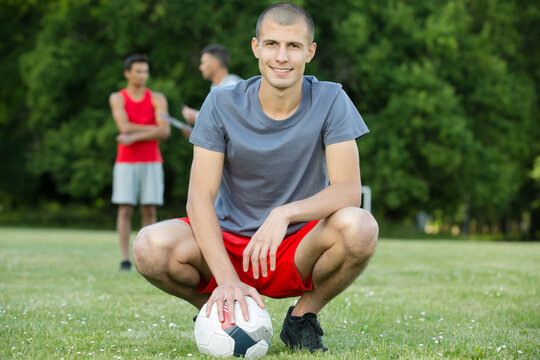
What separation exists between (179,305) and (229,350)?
2.24 meters

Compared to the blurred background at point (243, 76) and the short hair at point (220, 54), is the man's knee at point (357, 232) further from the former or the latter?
the blurred background at point (243, 76)

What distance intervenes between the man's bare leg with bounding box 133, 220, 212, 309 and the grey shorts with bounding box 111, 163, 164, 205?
4.73 meters

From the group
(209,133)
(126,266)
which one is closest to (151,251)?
(209,133)

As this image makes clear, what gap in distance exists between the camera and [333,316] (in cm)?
512

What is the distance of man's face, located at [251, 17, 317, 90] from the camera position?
3799mm

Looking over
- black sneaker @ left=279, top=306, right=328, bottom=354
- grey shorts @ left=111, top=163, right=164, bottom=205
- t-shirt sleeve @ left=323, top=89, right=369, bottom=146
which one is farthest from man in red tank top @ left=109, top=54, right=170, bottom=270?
t-shirt sleeve @ left=323, top=89, right=369, bottom=146

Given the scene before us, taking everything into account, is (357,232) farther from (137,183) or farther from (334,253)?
(137,183)

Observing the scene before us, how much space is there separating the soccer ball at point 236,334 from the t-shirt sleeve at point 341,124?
104 centimetres

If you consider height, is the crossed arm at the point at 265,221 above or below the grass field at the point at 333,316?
above

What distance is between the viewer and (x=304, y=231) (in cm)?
396

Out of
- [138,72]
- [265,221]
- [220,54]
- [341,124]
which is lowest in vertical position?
[265,221]

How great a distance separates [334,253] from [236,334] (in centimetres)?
71

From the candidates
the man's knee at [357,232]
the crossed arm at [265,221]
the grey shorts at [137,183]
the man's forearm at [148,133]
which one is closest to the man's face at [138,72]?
the man's forearm at [148,133]

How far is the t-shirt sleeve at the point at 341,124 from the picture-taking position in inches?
150
